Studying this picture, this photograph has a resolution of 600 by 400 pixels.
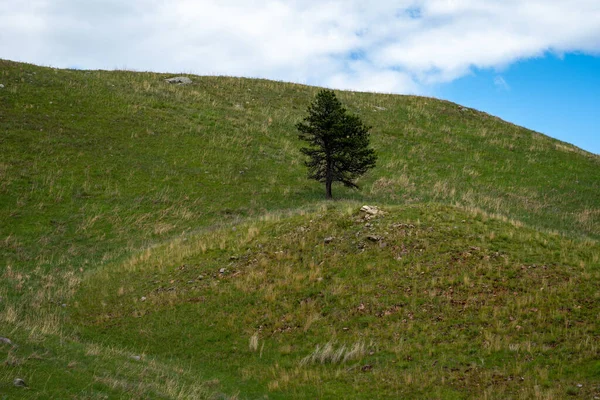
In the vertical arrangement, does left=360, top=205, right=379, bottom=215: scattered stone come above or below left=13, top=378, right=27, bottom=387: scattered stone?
above

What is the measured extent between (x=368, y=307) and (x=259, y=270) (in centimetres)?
462

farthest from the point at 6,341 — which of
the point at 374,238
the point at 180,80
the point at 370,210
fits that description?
the point at 180,80

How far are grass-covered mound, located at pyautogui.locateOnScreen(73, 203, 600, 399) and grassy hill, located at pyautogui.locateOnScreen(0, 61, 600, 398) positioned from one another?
2.4 inches

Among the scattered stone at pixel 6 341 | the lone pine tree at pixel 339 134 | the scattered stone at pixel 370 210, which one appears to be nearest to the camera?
the scattered stone at pixel 6 341

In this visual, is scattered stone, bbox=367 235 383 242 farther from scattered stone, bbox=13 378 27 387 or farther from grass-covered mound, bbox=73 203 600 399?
scattered stone, bbox=13 378 27 387

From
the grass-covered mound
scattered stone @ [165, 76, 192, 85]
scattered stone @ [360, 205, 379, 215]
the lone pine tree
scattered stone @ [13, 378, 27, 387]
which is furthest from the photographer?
scattered stone @ [165, 76, 192, 85]

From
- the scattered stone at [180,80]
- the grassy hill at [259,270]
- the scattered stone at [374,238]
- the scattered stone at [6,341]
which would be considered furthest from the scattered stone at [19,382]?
the scattered stone at [180,80]

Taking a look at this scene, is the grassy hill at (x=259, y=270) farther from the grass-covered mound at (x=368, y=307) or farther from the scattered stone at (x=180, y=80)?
the scattered stone at (x=180, y=80)

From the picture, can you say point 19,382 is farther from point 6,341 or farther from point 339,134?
point 339,134

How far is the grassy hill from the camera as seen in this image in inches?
398

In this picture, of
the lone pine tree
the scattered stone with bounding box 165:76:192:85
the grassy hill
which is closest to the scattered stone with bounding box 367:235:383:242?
the grassy hill

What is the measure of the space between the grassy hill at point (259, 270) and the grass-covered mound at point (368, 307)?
61 mm

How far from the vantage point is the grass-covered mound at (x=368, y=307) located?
33.6 ft

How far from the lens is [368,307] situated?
13.3 meters
